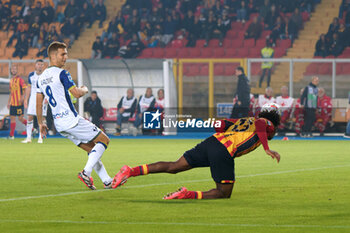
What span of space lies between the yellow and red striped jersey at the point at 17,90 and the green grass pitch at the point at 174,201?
613 cm

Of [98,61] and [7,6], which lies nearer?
[98,61]

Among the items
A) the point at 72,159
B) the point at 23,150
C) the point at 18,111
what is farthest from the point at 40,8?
the point at 72,159

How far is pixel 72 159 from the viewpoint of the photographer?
15594 millimetres

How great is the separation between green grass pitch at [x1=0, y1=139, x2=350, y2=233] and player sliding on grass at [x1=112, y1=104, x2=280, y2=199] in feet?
0.55

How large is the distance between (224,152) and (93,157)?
1.91m

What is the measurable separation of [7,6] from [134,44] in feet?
26.0

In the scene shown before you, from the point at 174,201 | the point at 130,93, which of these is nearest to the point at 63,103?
the point at 174,201

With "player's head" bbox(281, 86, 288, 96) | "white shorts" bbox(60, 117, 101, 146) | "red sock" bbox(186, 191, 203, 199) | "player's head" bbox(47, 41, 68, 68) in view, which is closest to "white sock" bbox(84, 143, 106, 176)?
"white shorts" bbox(60, 117, 101, 146)

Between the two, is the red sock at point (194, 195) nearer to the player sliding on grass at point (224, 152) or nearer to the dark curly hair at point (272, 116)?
the player sliding on grass at point (224, 152)

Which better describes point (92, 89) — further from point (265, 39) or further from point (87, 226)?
point (87, 226)

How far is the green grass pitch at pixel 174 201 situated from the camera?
7.24 m

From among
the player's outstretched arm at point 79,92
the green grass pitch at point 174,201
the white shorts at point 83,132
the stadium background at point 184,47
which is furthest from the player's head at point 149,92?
the player's outstretched arm at point 79,92

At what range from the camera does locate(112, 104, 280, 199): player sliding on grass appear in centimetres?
888

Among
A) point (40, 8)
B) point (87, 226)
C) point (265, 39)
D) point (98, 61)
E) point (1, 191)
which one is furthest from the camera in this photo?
point (40, 8)
